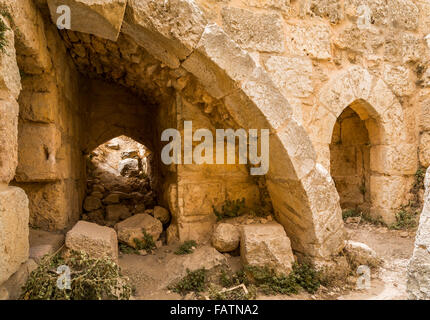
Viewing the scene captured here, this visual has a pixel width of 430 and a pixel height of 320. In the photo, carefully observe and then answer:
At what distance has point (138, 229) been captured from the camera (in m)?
3.26

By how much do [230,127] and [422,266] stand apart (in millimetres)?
2172

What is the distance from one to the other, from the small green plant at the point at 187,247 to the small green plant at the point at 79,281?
37.5 inches

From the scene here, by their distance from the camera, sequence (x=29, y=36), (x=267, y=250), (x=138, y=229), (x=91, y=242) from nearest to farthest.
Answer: (x=29, y=36), (x=91, y=242), (x=267, y=250), (x=138, y=229)

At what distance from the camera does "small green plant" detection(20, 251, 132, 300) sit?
174 centimetres

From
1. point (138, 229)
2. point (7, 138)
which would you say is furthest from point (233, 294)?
point (7, 138)

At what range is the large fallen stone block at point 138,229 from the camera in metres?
3.20

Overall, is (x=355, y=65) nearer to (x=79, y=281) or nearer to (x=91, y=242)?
(x=91, y=242)

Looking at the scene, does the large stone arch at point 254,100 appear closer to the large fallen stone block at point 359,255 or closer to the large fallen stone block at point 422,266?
the large fallen stone block at point 359,255

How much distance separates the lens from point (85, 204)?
169 inches

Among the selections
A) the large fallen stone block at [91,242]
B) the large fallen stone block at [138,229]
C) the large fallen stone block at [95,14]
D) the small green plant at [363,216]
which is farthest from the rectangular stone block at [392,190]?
the large fallen stone block at [95,14]

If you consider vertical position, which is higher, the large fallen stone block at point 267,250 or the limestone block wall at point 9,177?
the limestone block wall at point 9,177

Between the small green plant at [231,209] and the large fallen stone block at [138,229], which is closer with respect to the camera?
the large fallen stone block at [138,229]

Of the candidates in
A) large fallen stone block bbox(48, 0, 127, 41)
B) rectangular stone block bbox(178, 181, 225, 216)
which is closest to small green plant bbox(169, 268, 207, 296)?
rectangular stone block bbox(178, 181, 225, 216)
